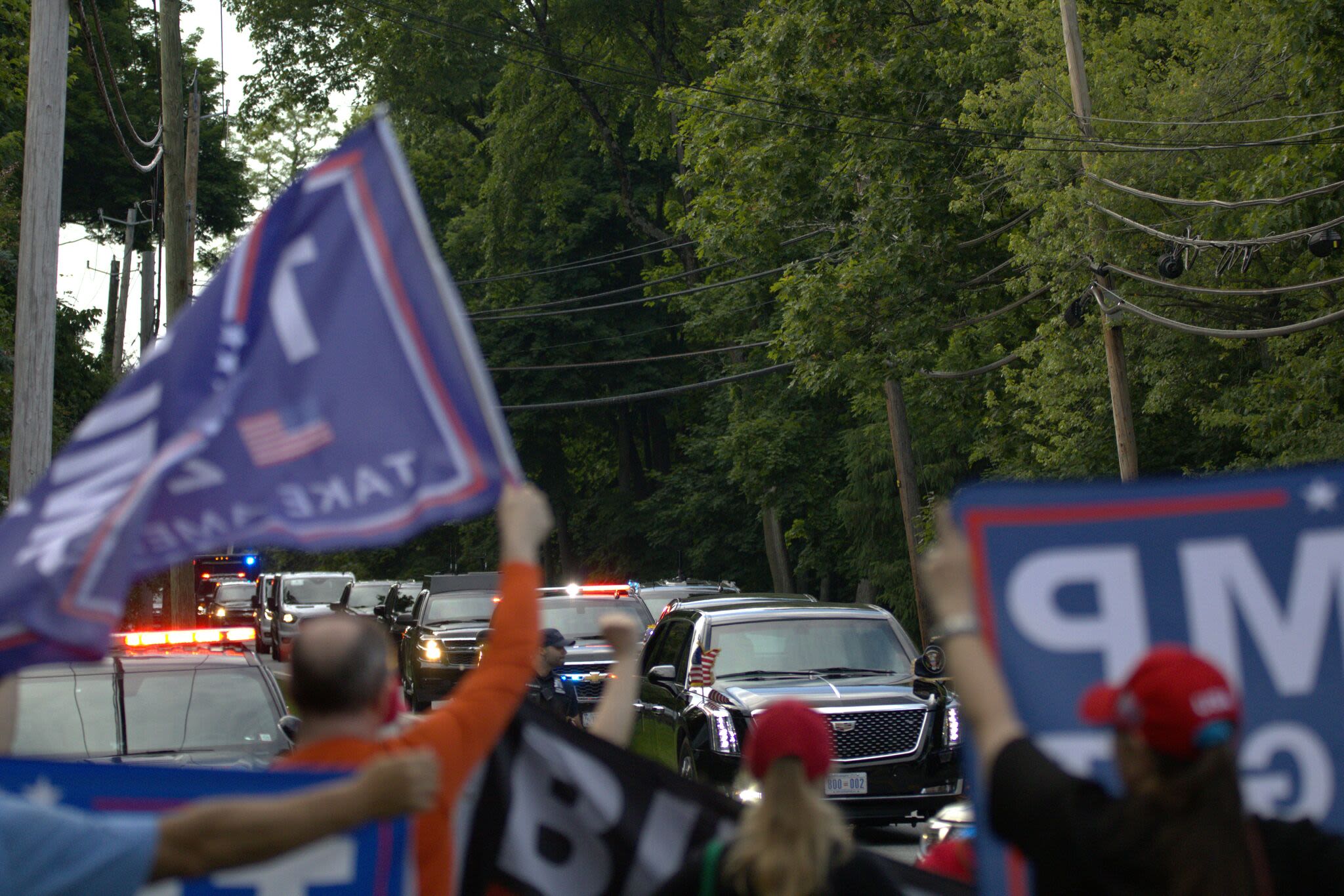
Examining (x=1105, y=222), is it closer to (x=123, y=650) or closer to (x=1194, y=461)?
(x=1194, y=461)

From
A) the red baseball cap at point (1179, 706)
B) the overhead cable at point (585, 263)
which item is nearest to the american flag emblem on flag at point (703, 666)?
the red baseball cap at point (1179, 706)

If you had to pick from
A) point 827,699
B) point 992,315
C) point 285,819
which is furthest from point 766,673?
point 992,315

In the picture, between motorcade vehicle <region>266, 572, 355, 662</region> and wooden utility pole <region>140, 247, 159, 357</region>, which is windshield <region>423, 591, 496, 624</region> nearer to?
motorcade vehicle <region>266, 572, 355, 662</region>

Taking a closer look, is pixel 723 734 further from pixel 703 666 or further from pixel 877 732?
pixel 877 732

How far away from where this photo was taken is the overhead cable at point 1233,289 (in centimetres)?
1827

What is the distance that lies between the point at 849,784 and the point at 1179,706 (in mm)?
9699

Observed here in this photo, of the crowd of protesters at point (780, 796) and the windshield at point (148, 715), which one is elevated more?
the crowd of protesters at point (780, 796)

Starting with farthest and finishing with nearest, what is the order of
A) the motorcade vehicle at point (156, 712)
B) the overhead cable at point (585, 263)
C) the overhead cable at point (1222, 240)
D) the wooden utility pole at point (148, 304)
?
the overhead cable at point (585, 263), the wooden utility pole at point (148, 304), the overhead cable at point (1222, 240), the motorcade vehicle at point (156, 712)

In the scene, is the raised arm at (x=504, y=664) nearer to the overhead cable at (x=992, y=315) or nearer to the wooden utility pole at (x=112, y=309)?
the overhead cable at (x=992, y=315)

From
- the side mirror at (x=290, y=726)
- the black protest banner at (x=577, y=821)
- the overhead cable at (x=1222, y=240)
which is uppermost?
the overhead cable at (x=1222, y=240)

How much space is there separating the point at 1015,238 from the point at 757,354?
17.4 m

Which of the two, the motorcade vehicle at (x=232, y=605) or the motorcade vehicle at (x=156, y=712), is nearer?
the motorcade vehicle at (x=156, y=712)

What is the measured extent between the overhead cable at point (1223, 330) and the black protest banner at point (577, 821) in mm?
16583

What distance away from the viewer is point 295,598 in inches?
1544
